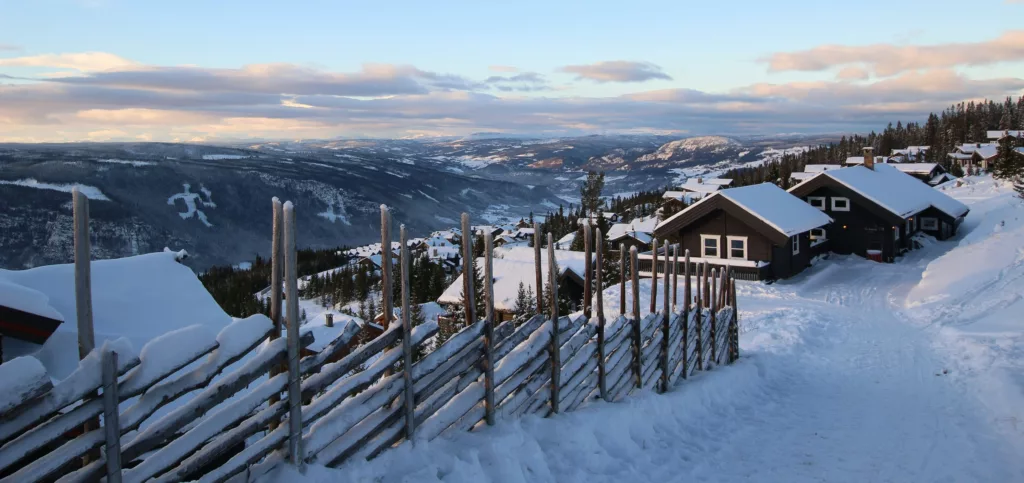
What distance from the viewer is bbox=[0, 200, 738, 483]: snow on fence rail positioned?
365cm

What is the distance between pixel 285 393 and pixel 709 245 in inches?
1183

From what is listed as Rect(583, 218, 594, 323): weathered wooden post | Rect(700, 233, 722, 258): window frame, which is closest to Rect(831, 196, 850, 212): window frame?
Rect(700, 233, 722, 258): window frame

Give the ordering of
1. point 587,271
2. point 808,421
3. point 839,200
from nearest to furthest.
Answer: point 587,271 < point 808,421 < point 839,200

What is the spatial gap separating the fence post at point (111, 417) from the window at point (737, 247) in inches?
1234

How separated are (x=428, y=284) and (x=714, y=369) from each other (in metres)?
43.2

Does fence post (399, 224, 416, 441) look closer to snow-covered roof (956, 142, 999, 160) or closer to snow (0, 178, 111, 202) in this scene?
snow-covered roof (956, 142, 999, 160)

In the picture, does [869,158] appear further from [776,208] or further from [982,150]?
[982,150]

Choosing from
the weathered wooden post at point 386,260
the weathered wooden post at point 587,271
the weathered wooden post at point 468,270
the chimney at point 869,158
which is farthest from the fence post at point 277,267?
the chimney at point 869,158

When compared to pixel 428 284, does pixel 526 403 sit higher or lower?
higher

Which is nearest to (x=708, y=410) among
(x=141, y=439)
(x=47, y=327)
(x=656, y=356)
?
(x=656, y=356)

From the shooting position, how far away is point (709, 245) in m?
33.4

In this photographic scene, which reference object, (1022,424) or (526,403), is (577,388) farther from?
(1022,424)

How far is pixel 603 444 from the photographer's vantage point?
7195 mm

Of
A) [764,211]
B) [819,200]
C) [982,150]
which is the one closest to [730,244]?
[764,211]
